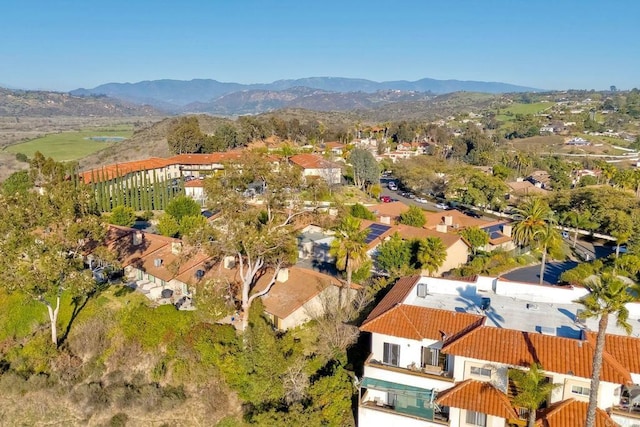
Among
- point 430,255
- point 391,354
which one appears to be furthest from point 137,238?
point 391,354

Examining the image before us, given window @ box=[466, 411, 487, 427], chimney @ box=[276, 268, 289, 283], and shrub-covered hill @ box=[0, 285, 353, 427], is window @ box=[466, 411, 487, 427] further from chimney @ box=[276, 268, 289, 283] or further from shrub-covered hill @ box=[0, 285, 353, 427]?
chimney @ box=[276, 268, 289, 283]

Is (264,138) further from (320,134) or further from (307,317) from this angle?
(307,317)

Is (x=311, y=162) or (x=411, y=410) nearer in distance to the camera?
(x=411, y=410)

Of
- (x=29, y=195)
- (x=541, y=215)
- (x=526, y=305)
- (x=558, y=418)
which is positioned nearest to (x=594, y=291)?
(x=558, y=418)

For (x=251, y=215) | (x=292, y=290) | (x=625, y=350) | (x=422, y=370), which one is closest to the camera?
(x=625, y=350)

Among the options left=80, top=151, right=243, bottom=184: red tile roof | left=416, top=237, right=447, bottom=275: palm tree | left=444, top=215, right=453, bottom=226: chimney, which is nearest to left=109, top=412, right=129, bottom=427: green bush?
left=416, top=237, right=447, bottom=275: palm tree

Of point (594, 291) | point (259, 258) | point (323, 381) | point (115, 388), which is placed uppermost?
point (594, 291)

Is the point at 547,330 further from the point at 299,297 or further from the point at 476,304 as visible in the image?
the point at 299,297
